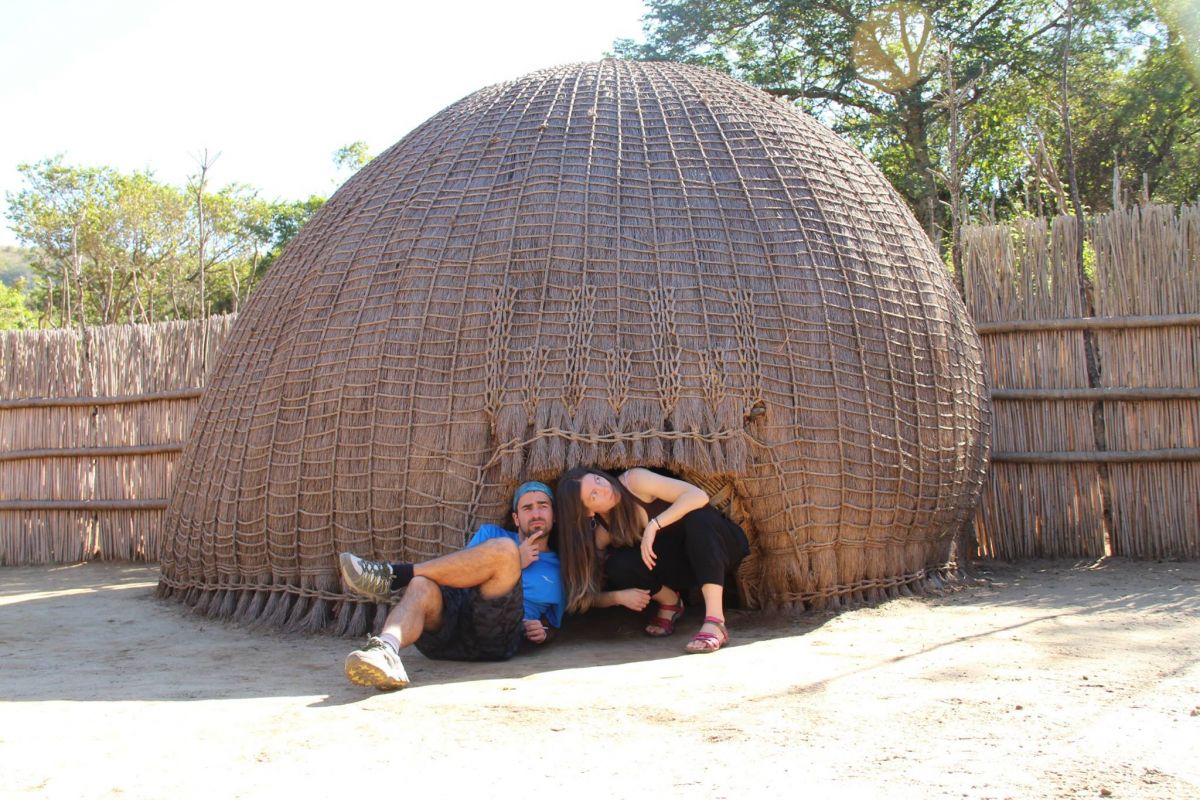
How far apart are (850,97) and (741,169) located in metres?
13.9

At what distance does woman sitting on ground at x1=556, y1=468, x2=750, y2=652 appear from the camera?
4566 millimetres

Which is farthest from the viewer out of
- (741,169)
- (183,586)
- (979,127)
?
(979,127)

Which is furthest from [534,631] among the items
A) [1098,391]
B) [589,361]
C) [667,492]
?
[1098,391]

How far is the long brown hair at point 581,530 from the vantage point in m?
4.54

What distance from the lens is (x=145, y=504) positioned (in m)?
8.77

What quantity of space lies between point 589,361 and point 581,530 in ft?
2.66

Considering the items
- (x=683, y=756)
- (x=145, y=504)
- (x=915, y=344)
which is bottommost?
(x=683, y=756)

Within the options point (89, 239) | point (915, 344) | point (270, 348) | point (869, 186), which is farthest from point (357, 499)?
point (89, 239)

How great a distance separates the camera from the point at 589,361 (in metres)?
4.94

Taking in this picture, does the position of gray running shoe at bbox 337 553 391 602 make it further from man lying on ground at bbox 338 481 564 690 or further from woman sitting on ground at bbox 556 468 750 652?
woman sitting on ground at bbox 556 468 750 652

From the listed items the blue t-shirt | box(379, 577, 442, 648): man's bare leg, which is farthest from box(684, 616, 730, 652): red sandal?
box(379, 577, 442, 648): man's bare leg

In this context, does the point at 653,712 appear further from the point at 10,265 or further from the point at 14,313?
the point at 10,265

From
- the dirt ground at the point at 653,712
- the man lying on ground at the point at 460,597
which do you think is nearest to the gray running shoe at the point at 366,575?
the man lying on ground at the point at 460,597

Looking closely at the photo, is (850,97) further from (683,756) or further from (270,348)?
(683,756)
